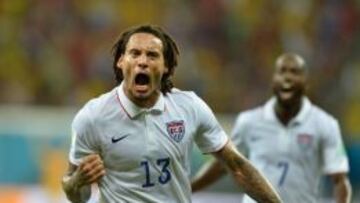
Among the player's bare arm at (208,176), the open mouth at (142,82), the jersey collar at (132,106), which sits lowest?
the player's bare arm at (208,176)

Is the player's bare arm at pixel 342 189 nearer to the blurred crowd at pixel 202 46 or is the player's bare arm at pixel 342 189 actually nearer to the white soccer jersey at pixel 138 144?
the white soccer jersey at pixel 138 144

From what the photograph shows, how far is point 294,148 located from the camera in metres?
8.11

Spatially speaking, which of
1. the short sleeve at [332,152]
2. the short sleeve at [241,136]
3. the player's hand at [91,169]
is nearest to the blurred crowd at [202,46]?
the short sleeve at [241,136]

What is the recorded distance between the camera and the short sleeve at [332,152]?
8008 mm

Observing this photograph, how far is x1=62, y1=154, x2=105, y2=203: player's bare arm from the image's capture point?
5590 millimetres

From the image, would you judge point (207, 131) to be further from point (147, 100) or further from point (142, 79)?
point (142, 79)

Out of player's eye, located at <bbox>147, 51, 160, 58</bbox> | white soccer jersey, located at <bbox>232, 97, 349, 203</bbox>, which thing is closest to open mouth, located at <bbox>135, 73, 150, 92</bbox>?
player's eye, located at <bbox>147, 51, 160, 58</bbox>

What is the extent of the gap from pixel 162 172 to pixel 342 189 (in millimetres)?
2288

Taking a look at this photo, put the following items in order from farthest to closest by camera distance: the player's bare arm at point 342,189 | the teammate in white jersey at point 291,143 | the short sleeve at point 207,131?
the teammate in white jersey at point 291,143 < the player's bare arm at point 342,189 < the short sleeve at point 207,131

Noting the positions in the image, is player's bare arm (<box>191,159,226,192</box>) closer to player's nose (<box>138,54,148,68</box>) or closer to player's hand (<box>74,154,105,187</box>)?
player's nose (<box>138,54,148,68</box>)

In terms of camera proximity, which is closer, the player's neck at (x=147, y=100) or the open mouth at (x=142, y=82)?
the open mouth at (x=142, y=82)

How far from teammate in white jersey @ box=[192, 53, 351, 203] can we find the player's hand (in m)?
2.44

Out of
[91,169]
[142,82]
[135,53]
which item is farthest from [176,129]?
[91,169]

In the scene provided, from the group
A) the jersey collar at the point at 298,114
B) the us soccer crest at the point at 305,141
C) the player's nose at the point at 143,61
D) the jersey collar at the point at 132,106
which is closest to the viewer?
the player's nose at the point at 143,61
